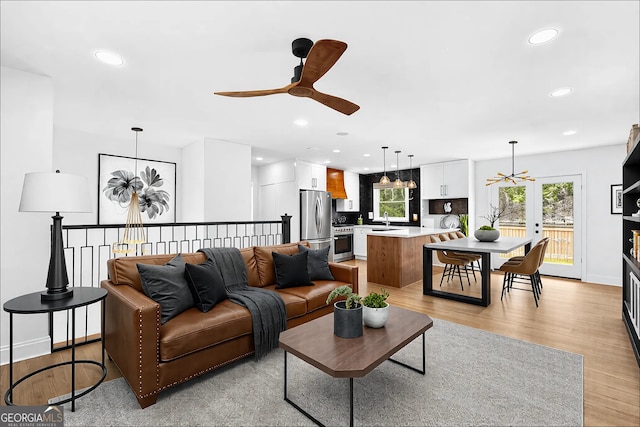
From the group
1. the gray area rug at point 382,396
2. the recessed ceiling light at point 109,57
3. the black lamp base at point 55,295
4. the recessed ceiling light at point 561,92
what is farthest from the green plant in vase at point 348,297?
the recessed ceiling light at point 561,92

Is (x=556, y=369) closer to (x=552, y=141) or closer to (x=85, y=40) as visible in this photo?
(x=552, y=141)

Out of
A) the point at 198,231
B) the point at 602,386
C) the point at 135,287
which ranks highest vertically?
the point at 198,231

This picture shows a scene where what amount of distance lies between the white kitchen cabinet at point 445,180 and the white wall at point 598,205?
1.54 metres

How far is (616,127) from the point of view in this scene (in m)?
4.15

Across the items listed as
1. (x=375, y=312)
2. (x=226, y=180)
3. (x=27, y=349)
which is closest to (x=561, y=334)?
(x=375, y=312)

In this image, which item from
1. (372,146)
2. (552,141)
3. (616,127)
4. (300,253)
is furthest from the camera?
(372,146)

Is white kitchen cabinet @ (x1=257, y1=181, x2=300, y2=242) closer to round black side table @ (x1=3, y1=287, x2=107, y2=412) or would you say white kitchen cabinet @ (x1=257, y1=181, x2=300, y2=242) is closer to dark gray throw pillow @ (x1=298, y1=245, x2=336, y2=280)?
dark gray throw pillow @ (x1=298, y1=245, x2=336, y2=280)

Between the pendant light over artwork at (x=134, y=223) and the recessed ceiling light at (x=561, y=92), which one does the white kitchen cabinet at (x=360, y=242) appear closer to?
the pendant light over artwork at (x=134, y=223)

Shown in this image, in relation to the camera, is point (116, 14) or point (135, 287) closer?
point (116, 14)

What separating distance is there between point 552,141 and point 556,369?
392 cm

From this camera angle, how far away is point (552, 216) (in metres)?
5.91

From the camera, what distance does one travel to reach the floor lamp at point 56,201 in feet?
6.50

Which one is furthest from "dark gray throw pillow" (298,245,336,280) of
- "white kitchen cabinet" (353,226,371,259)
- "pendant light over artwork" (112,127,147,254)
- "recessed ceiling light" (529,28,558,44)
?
"white kitchen cabinet" (353,226,371,259)

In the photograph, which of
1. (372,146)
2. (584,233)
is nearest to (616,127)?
(584,233)
